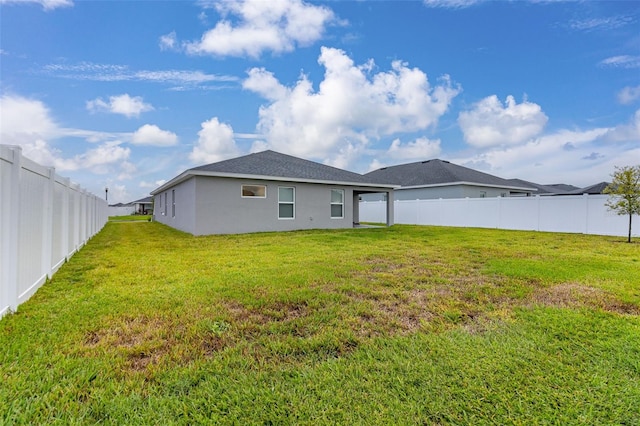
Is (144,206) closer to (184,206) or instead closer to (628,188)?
(184,206)

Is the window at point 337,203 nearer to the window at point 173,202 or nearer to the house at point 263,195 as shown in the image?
the house at point 263,195

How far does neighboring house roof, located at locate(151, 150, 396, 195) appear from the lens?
12.5m

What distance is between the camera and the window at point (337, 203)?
15.7 metres

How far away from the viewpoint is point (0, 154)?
313 cm

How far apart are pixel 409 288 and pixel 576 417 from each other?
9.31ft

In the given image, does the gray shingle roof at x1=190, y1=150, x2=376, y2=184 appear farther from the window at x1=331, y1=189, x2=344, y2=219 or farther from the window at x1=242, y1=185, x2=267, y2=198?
the window at x1=331, y1=189, x2=344, y2=219

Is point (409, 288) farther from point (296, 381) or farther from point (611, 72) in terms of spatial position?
point (611, 72)

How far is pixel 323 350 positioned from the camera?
2.75m

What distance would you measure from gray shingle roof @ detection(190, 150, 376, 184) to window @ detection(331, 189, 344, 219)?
757 millimetres

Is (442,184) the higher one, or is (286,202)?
(442,184)

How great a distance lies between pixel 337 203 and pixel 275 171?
3.79 m

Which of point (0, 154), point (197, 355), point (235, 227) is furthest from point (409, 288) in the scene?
point (235, 227)

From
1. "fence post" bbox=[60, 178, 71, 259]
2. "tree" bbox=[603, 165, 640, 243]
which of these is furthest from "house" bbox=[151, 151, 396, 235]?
"tree" bbox=[603, 165, 640, 243]

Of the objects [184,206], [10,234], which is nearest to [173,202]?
[184,206]
